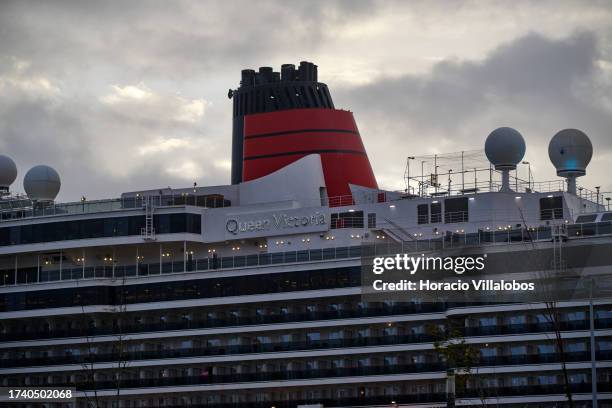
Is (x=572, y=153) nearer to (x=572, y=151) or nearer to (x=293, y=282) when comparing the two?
(x=572, y=151)

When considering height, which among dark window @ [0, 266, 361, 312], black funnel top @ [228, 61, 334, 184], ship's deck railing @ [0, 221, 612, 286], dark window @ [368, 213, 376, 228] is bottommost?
dark window @ [0, 266, 361, 312]

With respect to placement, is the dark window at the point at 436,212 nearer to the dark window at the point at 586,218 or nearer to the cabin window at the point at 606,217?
the dark window at the point at 586,218

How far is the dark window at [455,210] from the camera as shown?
3597 inches

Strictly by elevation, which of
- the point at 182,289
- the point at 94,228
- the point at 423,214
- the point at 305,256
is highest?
the point at 94,228

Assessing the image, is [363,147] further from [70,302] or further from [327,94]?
[70,302]

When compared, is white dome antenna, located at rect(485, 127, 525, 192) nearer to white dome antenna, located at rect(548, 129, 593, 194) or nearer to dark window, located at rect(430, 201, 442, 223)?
white dome antenna, located at rect(548, 129, 593, 194)

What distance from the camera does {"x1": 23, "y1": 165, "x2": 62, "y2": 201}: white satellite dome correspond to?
10669cm

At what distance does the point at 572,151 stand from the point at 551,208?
4.18m

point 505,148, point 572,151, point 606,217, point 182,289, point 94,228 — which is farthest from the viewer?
point 94,228

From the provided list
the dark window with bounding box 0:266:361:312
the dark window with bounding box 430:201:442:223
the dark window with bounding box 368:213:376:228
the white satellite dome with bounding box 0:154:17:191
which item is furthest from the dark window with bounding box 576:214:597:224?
the white satellite dome with bounding box 0:154:17:191

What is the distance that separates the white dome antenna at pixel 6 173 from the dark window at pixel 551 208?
134 ft

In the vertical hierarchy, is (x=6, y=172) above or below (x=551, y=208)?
above

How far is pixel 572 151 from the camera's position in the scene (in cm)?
9175

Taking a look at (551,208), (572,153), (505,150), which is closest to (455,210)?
(505,150)
